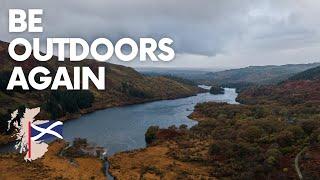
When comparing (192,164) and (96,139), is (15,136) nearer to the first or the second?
(96,139)

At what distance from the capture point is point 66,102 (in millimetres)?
172000

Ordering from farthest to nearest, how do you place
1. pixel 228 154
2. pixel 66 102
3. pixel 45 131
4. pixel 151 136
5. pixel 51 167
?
pixel 66 102 → pixel 151 136 → pixel 45 131 → pixel 228 154 → pixel 51 167

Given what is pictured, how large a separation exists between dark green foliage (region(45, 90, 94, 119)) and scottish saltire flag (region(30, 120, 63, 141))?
2050 cm

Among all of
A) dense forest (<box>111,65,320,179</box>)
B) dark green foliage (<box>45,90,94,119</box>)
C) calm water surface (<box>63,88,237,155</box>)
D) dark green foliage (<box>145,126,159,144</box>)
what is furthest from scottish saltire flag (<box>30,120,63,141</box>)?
dark green foliage (<box>145,126,159,144</box>)

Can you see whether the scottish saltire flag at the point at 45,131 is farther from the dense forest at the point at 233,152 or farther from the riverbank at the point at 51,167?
the dense forest at the point at 233,152

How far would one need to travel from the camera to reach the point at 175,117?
17375 centimetres

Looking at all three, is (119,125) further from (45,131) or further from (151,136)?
(45,131)

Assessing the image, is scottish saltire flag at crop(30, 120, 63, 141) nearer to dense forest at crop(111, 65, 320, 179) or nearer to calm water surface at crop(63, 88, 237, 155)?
calm water surface at crop(63, 88, 237, 155)

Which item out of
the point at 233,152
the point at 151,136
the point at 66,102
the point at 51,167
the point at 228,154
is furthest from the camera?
the point at 66,102

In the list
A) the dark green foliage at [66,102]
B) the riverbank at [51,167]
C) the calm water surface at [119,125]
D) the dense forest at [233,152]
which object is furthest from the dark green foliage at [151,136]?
the dark green foliage at [66,102]

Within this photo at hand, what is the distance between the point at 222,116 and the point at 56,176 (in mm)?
85815

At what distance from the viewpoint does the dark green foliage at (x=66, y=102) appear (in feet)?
517

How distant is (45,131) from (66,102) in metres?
64.6

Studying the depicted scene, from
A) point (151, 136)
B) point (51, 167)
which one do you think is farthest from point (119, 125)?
point (51, 167)
